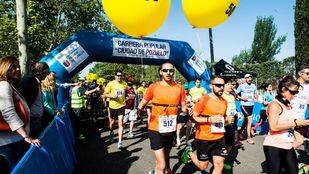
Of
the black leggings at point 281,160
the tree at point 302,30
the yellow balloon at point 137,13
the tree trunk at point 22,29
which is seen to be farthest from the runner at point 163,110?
the tree at point 302,30

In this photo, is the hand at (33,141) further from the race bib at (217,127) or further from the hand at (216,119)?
the race bib at (217,127)

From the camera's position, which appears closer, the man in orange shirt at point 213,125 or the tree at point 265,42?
→ the man in orange shirt at point 213,125

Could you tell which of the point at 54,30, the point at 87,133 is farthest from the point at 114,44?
the point at 54,30

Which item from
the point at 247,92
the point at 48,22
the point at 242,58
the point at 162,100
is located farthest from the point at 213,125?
the point at 242,58

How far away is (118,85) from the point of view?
9.52m

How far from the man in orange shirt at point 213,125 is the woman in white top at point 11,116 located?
2331 millimetres

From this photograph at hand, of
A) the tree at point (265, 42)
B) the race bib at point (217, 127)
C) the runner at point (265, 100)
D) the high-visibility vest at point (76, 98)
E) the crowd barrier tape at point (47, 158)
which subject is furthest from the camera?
the tree at point (265, 42)

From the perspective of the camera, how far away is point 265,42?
58344mm

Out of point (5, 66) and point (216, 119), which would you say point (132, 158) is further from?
point (5, 66)

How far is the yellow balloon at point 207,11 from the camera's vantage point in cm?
603

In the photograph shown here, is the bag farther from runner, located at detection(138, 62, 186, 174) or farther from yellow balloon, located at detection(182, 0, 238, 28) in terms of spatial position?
yellow balloon, located at detection(182, 0, 238, 28)

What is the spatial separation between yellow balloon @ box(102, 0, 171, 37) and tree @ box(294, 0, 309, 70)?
1547 cm

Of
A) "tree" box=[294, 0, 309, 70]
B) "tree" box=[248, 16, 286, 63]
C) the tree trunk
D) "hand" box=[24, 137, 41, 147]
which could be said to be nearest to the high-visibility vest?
the tree trunk

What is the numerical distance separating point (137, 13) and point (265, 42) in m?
55.5
